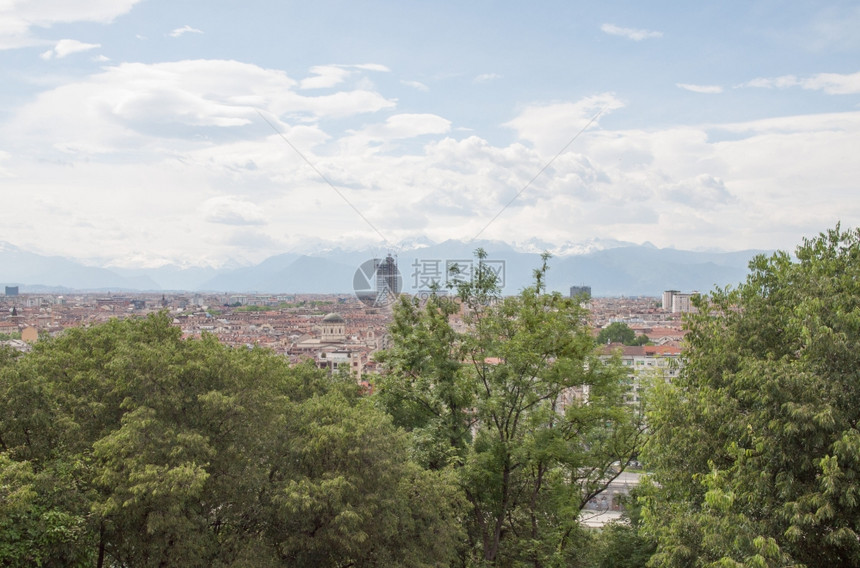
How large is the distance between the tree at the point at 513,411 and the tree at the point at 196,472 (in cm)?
214

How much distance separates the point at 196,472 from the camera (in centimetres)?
893

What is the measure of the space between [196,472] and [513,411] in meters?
6.83

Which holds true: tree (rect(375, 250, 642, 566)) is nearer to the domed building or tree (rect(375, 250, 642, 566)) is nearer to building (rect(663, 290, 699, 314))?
the domed building

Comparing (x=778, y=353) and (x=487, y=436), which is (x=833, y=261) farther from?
(x=487, y=436)

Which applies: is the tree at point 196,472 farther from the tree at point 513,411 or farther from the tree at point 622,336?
the tree at point 622,336

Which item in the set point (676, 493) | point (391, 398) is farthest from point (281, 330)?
point (676, 493)

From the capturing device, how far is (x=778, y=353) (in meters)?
8.75

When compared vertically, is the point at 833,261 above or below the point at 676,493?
above

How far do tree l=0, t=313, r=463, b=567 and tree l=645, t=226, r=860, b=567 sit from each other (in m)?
4.11

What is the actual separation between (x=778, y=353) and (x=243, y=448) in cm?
817

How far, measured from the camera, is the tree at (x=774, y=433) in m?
6.67

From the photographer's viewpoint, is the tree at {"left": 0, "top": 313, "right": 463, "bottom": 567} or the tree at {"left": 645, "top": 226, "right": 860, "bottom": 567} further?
the tree at {"left": 0, "top": 313, "right": 463, "bottom": 567}

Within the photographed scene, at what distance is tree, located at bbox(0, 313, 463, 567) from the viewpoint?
8.73 metres

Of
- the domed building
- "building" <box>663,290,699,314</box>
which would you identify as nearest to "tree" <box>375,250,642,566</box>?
the domed building
